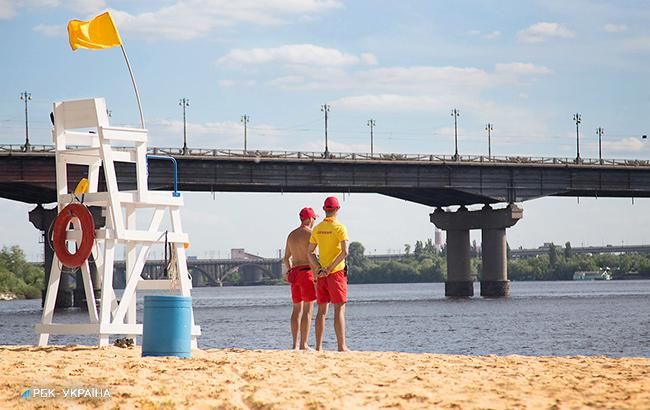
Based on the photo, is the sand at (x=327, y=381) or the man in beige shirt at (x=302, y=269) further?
the man in beige shirt at (x=302, y=269)

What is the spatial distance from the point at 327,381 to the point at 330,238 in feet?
16.8

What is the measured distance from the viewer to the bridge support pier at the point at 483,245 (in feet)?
379

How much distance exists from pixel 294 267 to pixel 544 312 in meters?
60.6

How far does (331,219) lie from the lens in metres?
22.1

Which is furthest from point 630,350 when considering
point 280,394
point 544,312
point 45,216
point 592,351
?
point 45,216

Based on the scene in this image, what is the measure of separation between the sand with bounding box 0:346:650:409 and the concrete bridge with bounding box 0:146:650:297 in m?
76.2

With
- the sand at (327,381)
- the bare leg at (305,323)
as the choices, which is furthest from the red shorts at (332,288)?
the sand at (327,381)

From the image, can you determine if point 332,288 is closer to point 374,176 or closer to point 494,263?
point 374,176

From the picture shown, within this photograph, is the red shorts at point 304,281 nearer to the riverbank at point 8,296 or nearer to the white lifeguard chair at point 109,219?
the white lifeguard chair at point 109,219

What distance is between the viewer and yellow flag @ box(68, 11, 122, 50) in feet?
77.8

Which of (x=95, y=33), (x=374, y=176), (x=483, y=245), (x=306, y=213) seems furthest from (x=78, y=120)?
(x=483, y=245)

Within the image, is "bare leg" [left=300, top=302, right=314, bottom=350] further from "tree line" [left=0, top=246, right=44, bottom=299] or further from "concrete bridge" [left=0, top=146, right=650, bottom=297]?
"tree line" [left=0, top=246, right=44, bottom=299]

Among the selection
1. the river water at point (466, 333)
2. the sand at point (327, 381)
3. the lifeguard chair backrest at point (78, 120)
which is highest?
the lifeguard chair backrest at point (78, 120)

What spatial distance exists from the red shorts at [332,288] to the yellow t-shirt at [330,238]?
0.45 feet
